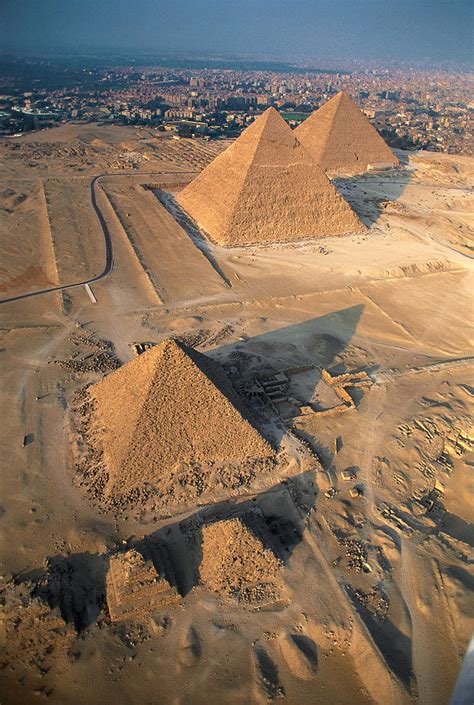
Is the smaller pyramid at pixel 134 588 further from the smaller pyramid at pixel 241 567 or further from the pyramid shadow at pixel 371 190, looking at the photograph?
the pyramid shadow at pixel 371 190

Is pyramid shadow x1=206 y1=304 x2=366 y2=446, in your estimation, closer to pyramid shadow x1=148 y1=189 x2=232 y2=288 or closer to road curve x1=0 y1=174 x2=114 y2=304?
pyramid shadow x1=148 y1=189 x2=232 y2=288

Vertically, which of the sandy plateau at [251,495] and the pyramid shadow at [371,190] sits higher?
the pyramid shadow at [371,190]

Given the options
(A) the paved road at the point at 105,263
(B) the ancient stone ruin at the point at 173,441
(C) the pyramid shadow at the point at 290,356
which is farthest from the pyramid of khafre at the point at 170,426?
(A) the paved road at the point at 105,263

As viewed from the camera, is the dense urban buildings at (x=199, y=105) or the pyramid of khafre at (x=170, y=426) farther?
the dense urban buildings at (x=199, y=105)

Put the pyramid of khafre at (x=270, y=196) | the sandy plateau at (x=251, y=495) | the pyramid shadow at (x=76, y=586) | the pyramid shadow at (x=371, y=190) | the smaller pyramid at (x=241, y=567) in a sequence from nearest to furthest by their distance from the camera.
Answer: the sandy plateau at (x=251, y=495) → the pyramid shadow at (x=76, y=586) → the smaller pyramid at (x=241, y=567) → the pyramid of khafre at (x=270, y=196) → the pyramid shadow at (x=371, y=190)

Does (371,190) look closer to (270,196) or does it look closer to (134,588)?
(270,196)

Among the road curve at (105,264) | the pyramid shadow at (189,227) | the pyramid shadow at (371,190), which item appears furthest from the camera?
the pyramid shadow at (371,190)

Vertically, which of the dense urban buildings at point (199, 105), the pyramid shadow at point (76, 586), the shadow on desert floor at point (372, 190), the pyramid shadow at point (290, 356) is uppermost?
the dense urban buildings at point (199, 105)
